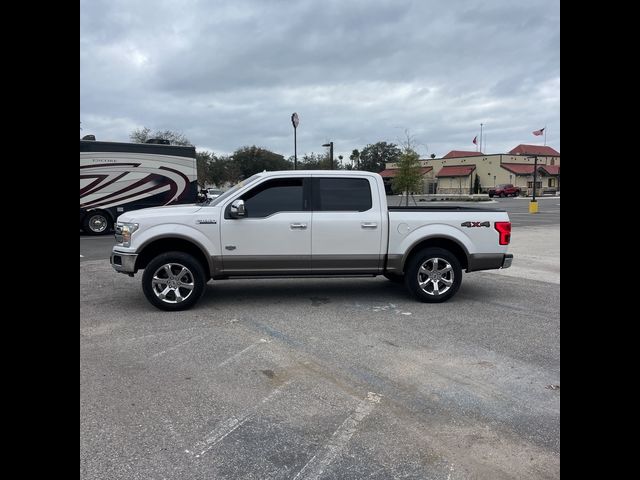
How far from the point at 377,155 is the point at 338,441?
95.3 m

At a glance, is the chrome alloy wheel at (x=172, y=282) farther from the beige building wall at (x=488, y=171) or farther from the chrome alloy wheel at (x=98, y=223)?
the beige building wall at (x=488, y=171)

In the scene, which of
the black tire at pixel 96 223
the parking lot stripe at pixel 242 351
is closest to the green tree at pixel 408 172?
the black tire at pixel 96 223

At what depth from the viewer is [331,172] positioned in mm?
7336

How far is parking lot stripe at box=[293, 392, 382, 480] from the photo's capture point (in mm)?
2989

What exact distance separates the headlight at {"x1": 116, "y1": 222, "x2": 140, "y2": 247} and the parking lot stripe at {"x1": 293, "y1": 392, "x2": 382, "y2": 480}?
4.21 m

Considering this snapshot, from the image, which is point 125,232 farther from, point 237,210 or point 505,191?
point 505,191

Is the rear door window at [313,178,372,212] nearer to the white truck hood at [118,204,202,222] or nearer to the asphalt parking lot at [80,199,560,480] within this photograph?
the asphalt parking lot at [80,199,560,480]

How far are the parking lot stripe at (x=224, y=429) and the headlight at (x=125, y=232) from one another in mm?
3701

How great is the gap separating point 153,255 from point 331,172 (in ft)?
9.21
